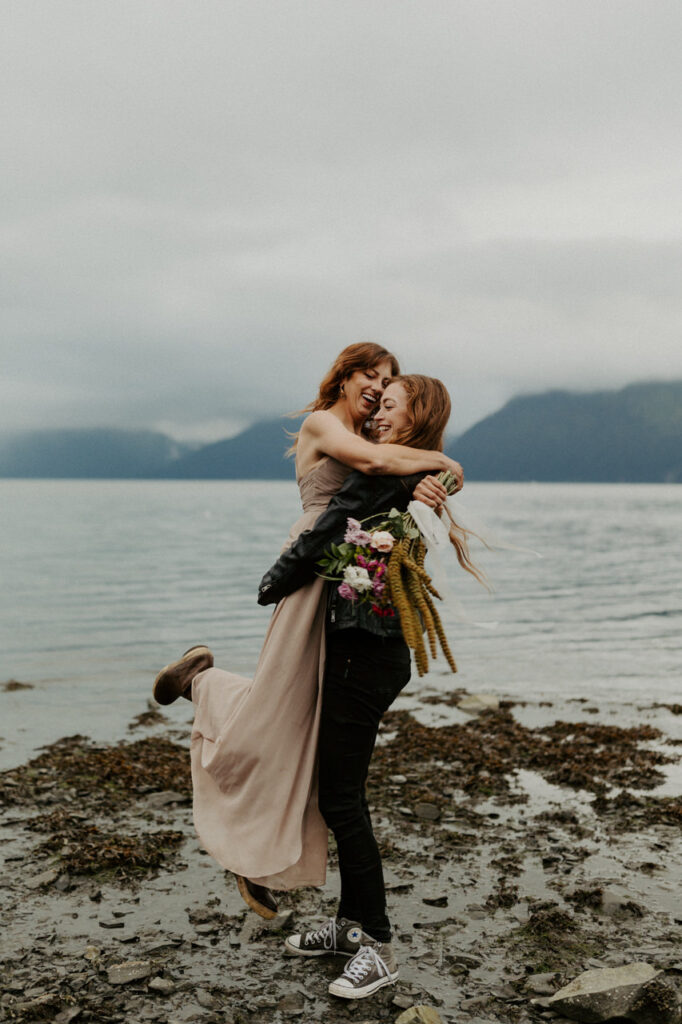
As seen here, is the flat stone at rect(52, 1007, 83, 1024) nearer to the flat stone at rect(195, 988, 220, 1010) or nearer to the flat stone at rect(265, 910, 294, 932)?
the flat stone at rect(195, 988, 220, 1010)

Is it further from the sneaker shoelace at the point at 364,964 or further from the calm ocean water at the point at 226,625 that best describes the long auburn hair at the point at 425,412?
the calm ocean water at the point at 226,625

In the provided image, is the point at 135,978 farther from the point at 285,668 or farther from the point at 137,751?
the point at 137,751

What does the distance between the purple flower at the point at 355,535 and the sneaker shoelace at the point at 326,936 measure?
232 cm

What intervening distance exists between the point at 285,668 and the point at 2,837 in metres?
3.80

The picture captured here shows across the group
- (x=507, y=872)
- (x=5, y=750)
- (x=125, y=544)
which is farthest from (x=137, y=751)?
(x=125, y=544)

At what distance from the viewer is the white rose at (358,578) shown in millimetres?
4141

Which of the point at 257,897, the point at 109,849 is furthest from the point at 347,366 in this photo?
the point at 109,849

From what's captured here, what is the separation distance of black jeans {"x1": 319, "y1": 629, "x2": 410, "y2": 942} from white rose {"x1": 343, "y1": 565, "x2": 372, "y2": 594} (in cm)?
26

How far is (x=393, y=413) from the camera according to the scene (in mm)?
4492

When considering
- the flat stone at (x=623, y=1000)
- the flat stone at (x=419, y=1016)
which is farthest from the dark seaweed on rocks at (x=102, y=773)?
the flat stone at (x=623, y=1000)

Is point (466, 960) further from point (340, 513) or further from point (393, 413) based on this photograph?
point (393, 413)

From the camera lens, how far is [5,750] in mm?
9797

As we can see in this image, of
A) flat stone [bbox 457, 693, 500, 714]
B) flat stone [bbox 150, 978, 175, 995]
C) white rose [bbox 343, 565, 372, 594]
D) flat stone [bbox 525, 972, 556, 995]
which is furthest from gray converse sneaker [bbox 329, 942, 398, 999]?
flat stone [bbox 457, 693, 500, 714]

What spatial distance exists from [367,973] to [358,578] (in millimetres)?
2184
